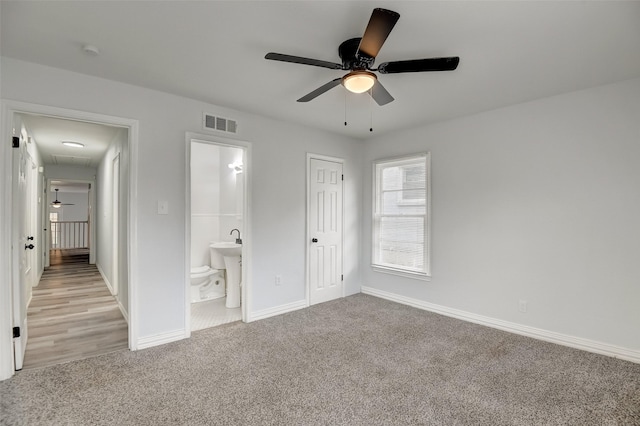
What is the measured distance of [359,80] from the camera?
82.6 inches

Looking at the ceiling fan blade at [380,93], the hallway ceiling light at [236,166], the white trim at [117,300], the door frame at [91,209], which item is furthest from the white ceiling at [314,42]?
the door frame at [91,209]

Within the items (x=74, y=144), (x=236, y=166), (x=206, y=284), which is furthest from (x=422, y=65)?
(x=74, y=144)

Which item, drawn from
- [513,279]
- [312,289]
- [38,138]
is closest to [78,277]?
[38,138]

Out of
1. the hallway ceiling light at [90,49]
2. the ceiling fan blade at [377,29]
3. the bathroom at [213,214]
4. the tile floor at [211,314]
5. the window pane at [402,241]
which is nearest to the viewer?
the ceiling fan blade at [377,29]

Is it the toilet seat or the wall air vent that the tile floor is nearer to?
the toilet seat

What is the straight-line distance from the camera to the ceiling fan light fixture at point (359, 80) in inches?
81.0

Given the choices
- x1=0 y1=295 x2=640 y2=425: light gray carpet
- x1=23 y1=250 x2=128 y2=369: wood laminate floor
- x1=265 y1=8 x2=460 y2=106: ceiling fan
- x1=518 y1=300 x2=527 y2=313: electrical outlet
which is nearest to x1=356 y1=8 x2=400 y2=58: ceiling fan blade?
x1=265 y1=8 x2=460 y2=106: ceiling fan

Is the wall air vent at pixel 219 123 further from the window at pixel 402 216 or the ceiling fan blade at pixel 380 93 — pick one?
the window at pixel 402 216

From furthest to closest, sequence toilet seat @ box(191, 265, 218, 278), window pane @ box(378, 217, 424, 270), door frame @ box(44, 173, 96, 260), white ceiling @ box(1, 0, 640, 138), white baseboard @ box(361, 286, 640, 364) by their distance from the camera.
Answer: door frame @ box(44, 173, 96, 260)
toilet seat @ box(191, 265, 218, 278)
window pane @ box(378, 217, 424, 270)
white baseboard @ box(361, 286, 640, 364)
white ceiling @ box(1, 0, 640, 138)

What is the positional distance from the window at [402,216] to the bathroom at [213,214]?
2169 millimetres

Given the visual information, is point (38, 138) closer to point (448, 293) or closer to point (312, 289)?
point (312, 289)

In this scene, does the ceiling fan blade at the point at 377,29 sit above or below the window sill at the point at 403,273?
above

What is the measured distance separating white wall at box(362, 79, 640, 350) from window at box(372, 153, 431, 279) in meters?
0.17

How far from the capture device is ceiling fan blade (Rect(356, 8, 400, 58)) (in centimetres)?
157
